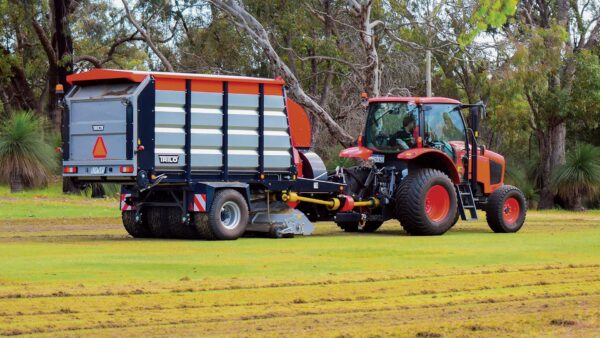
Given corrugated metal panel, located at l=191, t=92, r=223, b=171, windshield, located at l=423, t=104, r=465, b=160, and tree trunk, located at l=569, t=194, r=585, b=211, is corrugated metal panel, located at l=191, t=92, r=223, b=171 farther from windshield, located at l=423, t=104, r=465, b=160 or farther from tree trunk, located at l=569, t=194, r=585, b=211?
tree trunk, located at l=569, t=194, r=585, b=211

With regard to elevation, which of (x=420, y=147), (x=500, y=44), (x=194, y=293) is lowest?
(x=194, y=293)

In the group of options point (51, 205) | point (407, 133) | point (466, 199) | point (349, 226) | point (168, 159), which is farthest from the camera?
point (51, 205)

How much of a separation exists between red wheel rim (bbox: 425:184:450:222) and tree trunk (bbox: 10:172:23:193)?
58.7 ft

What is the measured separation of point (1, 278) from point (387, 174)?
1098 cm

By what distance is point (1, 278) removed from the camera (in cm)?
1341

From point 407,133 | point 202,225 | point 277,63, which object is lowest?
point 202,225

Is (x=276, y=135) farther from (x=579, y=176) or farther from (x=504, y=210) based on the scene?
(x=579, y=176)

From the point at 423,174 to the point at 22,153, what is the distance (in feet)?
57.7

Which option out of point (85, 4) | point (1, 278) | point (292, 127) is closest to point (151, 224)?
point (292, 127)

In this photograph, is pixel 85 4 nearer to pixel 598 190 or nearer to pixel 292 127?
pixel 598 190

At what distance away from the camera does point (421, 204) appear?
72.6 ft

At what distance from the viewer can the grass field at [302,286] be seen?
10258 mm

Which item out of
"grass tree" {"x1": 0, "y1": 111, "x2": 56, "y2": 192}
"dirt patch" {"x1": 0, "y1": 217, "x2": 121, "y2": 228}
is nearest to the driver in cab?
"dirt patch" {"x1": 0, "y1": 217, "x2": 121, "y2": 228}

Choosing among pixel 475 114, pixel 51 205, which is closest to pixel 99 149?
pixel 475 114
